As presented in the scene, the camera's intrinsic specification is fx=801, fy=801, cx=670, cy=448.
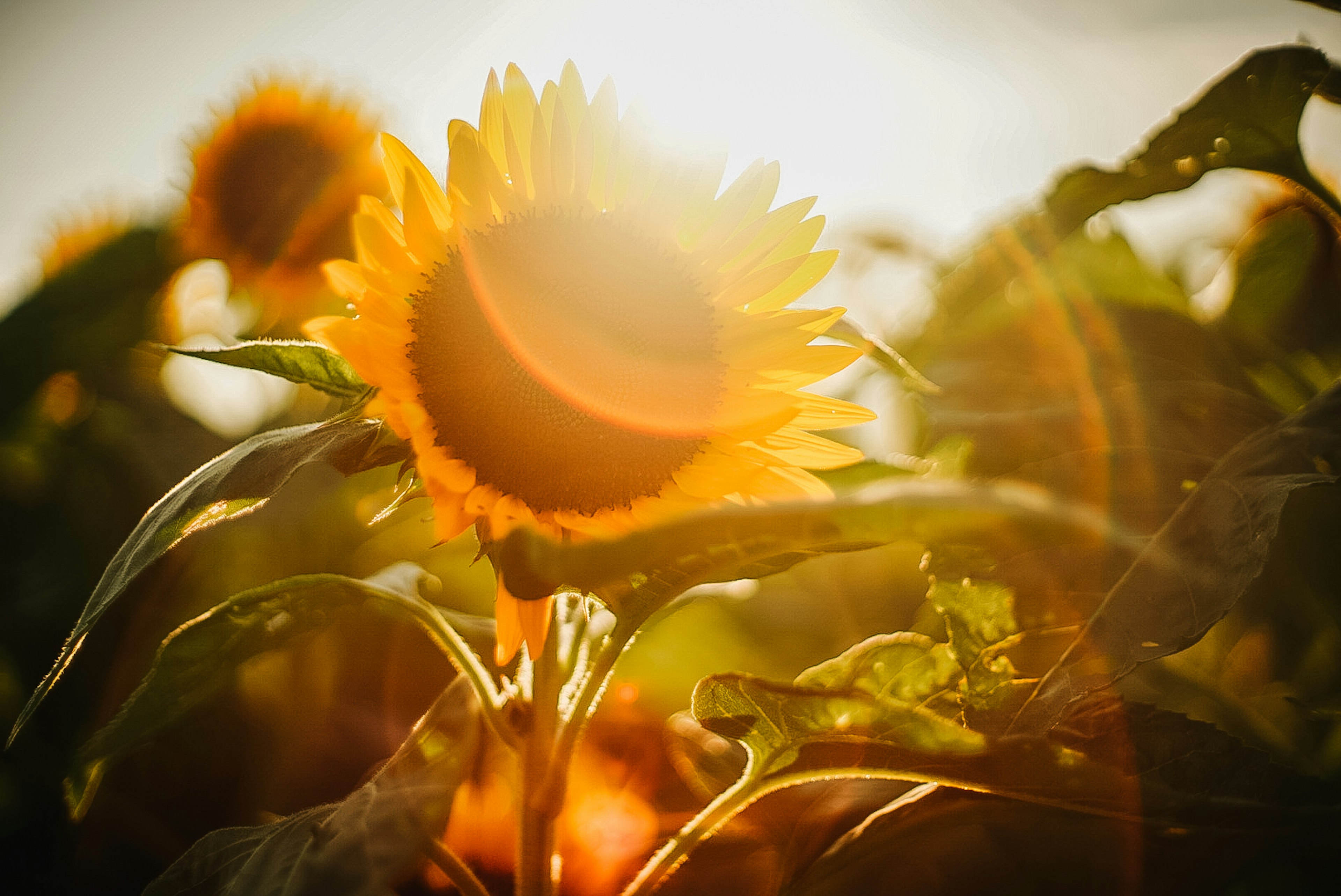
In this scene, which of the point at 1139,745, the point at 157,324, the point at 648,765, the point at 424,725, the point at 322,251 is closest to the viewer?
the point at 1139,745

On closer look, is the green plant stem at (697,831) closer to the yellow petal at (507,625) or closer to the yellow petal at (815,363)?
the yellow petal at (507,625)

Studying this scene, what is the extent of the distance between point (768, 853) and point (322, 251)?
122 cm

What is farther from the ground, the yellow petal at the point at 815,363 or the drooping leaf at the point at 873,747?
the yellow petal at the point at 815,363

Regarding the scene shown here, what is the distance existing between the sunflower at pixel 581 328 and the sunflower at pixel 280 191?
0.90 metres

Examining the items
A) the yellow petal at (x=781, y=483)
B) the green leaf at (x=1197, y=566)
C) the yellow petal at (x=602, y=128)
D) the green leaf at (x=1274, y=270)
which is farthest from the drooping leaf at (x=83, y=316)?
the green leaf at (x=1274, y=270)

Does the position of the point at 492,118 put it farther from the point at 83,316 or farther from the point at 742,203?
the point at 83,316

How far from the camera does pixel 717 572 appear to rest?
40 cm

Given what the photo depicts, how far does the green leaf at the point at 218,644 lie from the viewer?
44 cm

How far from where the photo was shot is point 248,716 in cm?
74

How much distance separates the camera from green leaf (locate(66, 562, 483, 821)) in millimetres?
439

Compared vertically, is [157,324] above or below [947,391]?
above

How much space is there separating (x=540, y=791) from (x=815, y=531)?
24 centimetres

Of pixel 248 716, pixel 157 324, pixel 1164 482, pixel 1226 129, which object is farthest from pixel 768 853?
pixel 157 324

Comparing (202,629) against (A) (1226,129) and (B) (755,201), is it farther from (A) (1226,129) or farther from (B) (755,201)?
(A) (1226,129)
